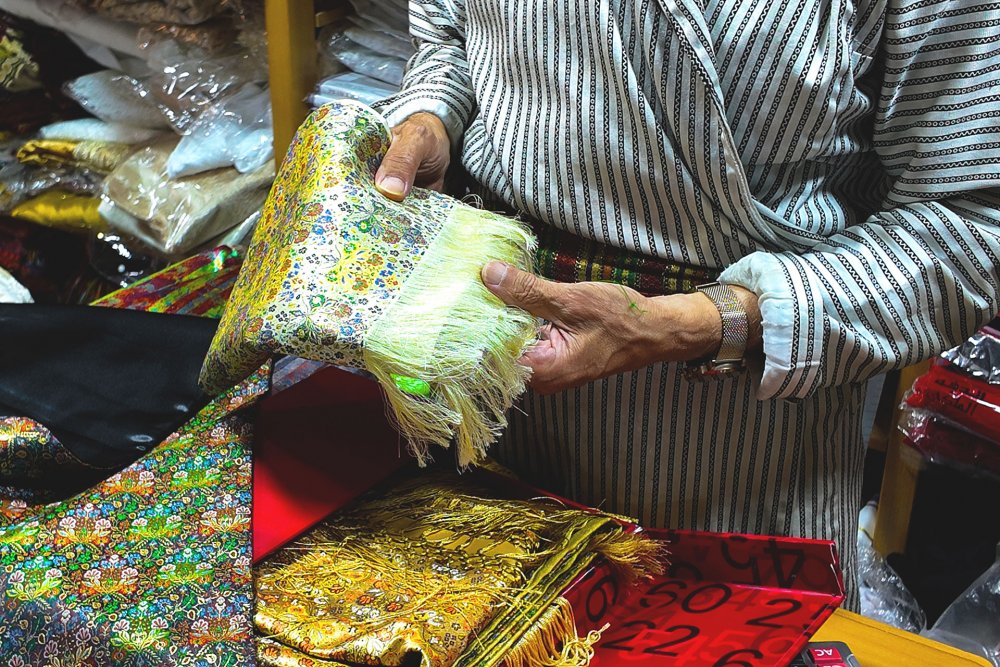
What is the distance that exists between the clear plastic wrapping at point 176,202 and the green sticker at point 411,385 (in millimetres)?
970

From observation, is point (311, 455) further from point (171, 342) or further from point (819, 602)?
point (819, 602)

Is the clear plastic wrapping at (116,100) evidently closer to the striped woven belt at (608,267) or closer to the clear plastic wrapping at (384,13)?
the clear plastic wrapping at (384,13)

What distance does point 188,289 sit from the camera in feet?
4.07

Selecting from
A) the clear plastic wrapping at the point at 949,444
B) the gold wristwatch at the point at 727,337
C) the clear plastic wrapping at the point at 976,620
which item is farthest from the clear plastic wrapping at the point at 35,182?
the clear plastic wrapping at the point at 976,620

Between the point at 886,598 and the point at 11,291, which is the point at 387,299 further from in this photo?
the point at 886,598

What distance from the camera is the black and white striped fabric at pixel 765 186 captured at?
696 millimetres

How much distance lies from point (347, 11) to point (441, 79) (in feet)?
1.95

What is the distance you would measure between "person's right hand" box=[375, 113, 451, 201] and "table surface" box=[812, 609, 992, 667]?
519mm

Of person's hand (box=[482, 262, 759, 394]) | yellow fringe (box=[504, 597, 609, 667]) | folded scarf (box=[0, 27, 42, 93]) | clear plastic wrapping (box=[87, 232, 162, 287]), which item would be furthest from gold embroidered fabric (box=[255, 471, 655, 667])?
folded scarf (box=[0, 27, 42, 93])

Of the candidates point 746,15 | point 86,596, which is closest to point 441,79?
point 746,15

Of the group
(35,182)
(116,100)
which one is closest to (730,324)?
(116,100)

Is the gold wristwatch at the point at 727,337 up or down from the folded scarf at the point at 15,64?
up

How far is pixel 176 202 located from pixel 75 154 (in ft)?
0.93

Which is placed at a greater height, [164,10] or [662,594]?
[164,10]
